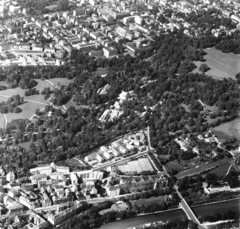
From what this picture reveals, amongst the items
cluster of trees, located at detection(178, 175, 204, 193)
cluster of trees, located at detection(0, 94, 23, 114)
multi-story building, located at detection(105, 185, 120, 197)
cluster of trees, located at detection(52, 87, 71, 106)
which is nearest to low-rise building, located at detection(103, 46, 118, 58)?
cluster of trees, located at detection(52, 87, 71, 106)

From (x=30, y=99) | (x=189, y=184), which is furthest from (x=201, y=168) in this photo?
(x=30, y=99)

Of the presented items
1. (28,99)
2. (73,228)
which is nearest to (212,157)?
(73,228)

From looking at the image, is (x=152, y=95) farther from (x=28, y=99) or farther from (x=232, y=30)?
(x=232, y=30)

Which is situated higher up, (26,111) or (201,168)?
(201,168)

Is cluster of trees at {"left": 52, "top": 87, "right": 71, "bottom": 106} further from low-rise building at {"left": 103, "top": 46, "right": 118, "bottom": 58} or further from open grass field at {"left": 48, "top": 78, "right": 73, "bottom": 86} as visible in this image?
low-rise building at {"left": 103, "top": 46, "right": 118, "bottom": 58}

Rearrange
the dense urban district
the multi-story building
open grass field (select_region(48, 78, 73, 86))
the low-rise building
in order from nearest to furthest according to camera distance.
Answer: the dense urban district
the multi-story building
open grass field (select_region(48, 78, 73, 86))
the low-rise building

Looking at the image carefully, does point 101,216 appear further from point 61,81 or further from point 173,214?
point 61,81

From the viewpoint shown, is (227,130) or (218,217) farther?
(227,130)
